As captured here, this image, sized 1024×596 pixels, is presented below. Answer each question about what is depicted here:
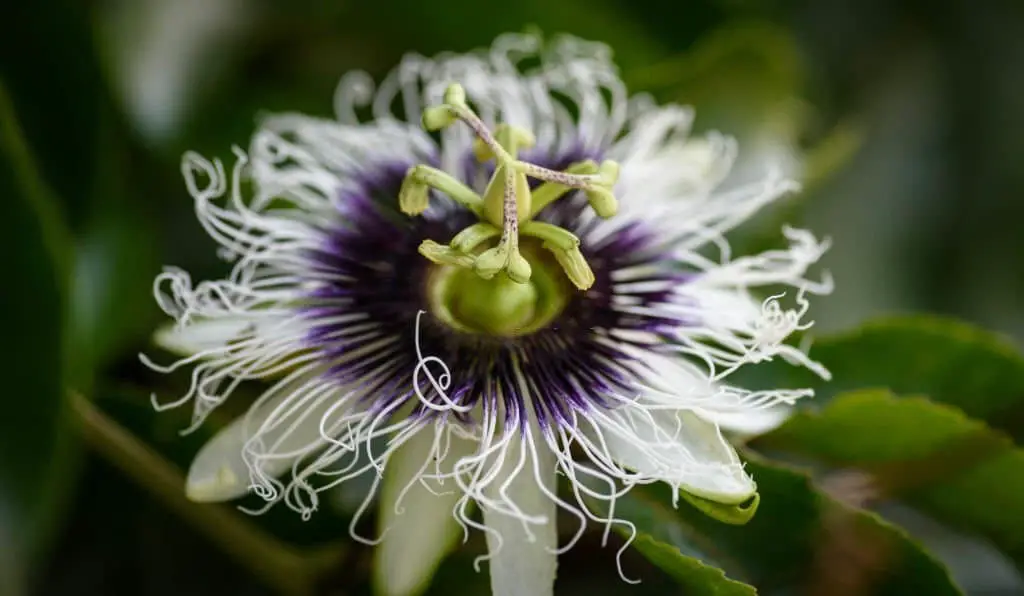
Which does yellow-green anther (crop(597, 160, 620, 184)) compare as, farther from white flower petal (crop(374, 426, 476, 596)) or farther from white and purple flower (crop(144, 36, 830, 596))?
white flower petal (crop(374, 426, 476, 596))

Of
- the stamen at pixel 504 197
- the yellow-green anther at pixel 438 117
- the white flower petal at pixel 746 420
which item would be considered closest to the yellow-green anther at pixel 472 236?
the stamen at pixel 504 197

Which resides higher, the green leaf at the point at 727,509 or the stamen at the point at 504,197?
the stamen at the point at 504,197

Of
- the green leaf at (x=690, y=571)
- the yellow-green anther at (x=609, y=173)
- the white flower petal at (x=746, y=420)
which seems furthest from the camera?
the yellow-green anther at (x=609, y=173)

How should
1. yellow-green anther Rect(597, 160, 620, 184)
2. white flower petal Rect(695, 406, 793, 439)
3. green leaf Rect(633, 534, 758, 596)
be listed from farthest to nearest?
1. yellow-green anther Rect(597, 160, 620, 184)
2. white flower petal Rect(695, 406, 793, 439)
3. green leaf Rect(633, 534, 758, 596)

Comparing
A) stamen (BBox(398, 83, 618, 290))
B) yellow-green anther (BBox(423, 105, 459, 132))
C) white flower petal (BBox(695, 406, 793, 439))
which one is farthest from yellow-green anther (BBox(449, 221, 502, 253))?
white flower petal (BBox(695, 406, 793, 439))

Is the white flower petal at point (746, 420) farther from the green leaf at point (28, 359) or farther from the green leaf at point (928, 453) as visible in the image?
the green leaf at point (28, 359)

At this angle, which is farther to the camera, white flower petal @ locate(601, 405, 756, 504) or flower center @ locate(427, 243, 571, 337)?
flower center @ locate(427, 243, 571, 337)

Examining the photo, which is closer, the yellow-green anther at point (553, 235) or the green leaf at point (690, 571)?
the green leaf at point (690, 571)
